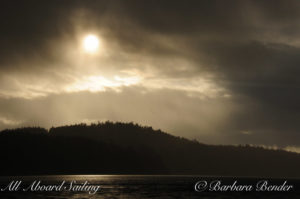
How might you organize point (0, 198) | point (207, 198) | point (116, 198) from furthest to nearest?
point (207, 198), point (116, 198), point (0, 198)

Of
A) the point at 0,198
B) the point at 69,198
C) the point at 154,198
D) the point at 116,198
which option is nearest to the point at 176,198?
the point at 154,198

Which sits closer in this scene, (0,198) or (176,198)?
(0,198)

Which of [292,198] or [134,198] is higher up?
[134,198]

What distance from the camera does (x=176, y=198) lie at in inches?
5167

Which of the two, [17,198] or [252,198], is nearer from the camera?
[17,198]

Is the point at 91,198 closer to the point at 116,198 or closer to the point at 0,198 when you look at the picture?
the point at 116,198

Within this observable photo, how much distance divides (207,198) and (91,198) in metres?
37.0

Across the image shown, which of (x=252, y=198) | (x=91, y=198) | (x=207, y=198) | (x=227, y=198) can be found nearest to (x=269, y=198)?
(x=252, y=198)

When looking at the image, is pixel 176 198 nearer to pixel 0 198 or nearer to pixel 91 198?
pixel 91 198

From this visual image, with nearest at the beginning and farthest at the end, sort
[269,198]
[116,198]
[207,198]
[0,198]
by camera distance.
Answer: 1. [0,198]
2. [116,198]
3. [207,198]
4. [269,198]

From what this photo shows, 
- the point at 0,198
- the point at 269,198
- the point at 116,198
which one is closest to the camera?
the point at 0,198

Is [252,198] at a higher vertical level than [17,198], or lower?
lower

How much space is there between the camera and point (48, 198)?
126 meters

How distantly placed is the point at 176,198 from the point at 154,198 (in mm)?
7602
